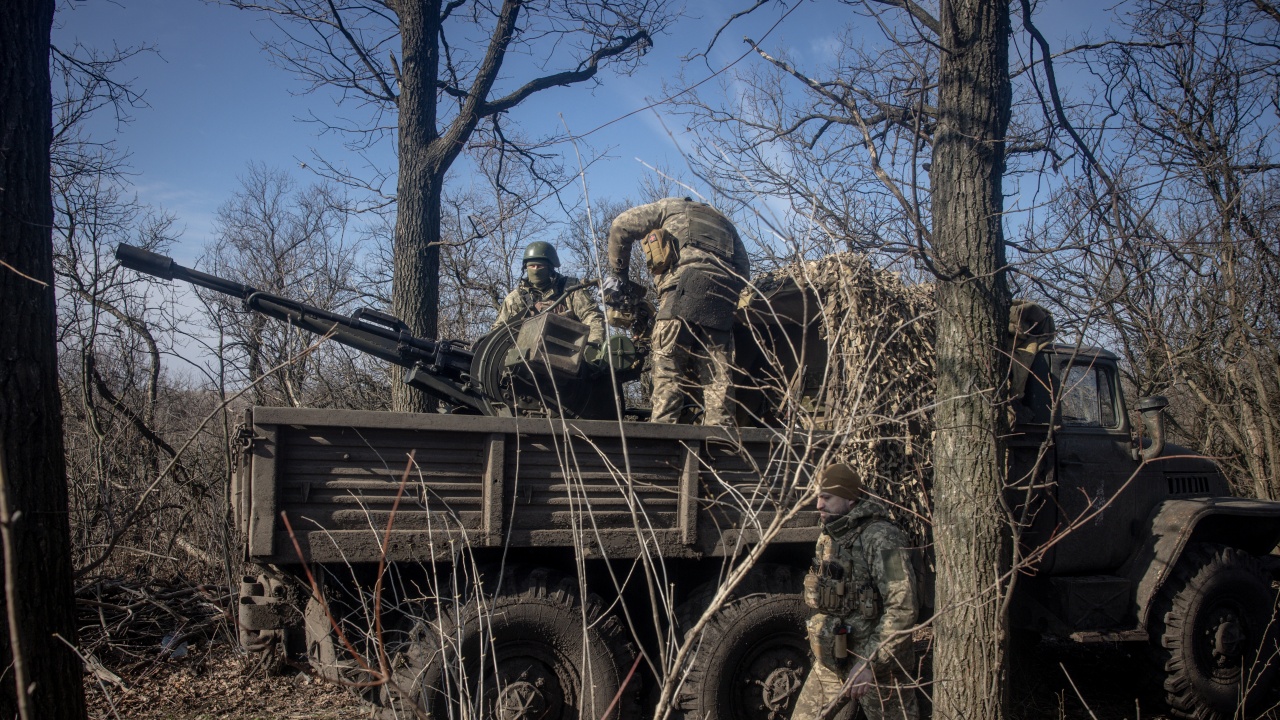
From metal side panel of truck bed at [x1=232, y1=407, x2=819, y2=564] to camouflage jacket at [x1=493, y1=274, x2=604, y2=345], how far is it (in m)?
1.25

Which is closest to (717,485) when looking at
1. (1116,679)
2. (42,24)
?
(42,24)

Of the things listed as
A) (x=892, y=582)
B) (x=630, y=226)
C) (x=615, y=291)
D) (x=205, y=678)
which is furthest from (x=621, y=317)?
(x=205, y=678)

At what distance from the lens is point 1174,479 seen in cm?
650

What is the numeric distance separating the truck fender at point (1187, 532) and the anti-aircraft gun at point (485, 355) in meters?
3.72

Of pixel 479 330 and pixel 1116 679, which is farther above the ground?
pixel 479 330

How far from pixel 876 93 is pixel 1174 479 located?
3.79m

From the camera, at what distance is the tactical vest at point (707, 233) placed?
5852 mm

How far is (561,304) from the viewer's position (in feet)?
22.2

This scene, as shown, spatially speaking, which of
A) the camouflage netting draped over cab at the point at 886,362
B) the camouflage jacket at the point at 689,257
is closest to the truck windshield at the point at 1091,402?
the camouflage netting draped over cab at the point at 886,362

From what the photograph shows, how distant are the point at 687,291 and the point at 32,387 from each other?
→ 11.5 feet

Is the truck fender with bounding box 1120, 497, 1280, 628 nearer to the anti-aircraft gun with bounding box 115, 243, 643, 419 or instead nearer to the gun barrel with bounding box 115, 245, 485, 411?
the anti-aircraft gun with bounding box 115, 243, 643, 419

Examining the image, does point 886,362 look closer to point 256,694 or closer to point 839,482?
point 839,482

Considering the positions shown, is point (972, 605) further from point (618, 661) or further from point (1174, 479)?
point (1174, 479)

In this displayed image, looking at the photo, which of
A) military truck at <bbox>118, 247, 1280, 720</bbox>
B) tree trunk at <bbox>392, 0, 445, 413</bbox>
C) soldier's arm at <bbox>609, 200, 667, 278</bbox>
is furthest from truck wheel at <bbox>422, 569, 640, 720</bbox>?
tree trunk at <bbox>392, 0, 445, 413</bbox>
